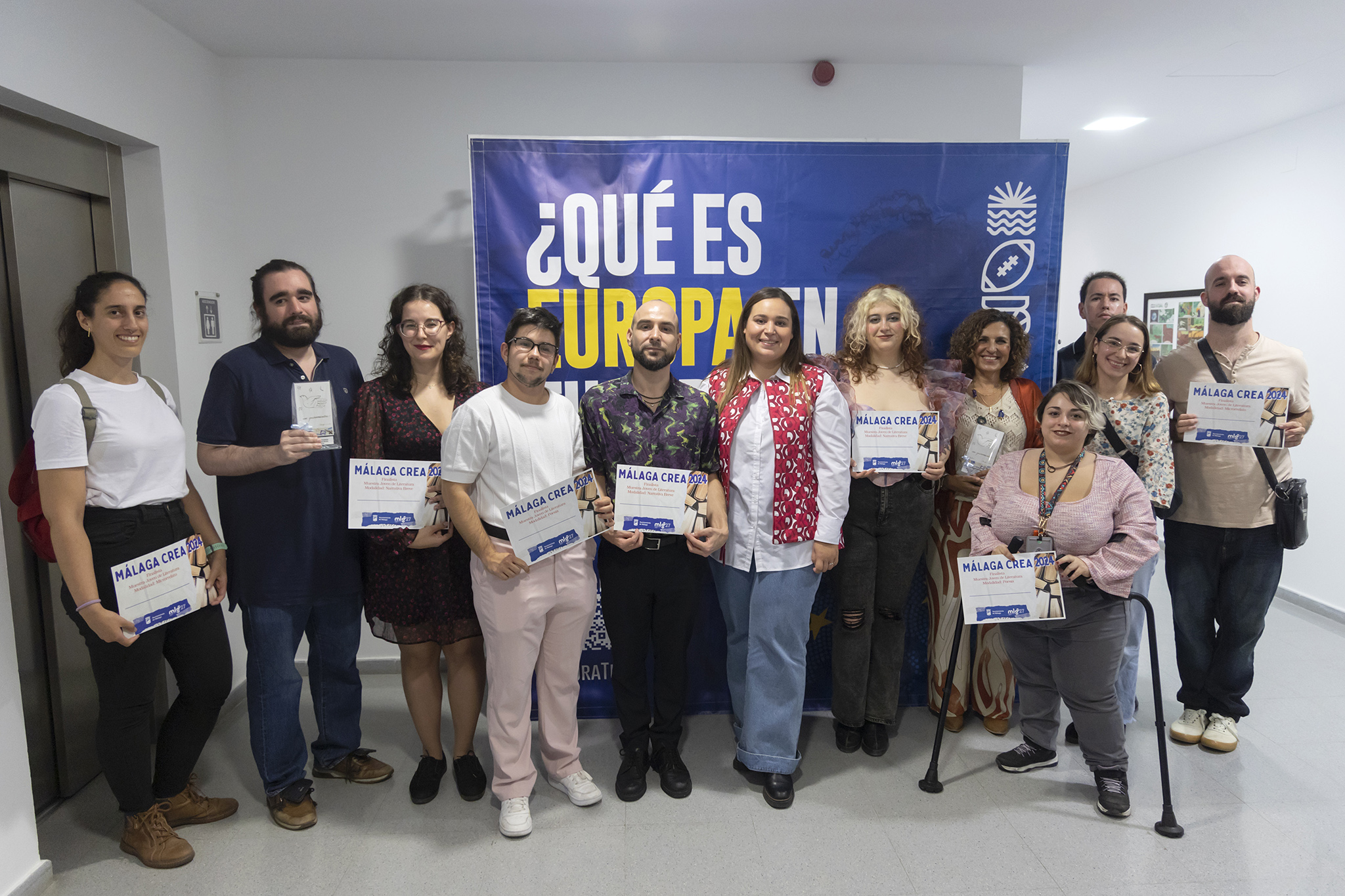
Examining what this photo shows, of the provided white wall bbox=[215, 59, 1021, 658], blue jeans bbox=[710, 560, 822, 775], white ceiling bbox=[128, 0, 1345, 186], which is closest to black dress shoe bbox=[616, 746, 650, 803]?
blue jeans bbox=[710, 560, 822, 775]

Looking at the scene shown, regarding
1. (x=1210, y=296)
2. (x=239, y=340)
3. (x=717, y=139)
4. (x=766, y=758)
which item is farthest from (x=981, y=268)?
(x=239, y=340)

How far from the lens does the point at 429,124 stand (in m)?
3.47

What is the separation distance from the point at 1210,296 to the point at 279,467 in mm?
3392

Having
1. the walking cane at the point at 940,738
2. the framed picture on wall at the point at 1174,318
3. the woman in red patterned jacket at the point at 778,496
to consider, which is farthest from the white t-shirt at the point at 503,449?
the framed picture on wall at the point at 1174,318

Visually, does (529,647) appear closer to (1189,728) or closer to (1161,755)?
(1161,755)

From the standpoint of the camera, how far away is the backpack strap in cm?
202

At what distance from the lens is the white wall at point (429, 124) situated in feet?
11.2

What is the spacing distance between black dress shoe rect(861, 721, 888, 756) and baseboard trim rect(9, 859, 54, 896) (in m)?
2.68

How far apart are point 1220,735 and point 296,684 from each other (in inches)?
135

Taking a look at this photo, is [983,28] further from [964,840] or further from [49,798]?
[49,798]

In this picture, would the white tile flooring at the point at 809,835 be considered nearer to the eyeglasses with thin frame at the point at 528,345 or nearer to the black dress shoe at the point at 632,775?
the black dress shoe at the point at 632,775

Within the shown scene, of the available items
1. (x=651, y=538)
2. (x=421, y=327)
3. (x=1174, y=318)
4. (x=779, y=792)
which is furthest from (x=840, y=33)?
(x=1174, y=318)

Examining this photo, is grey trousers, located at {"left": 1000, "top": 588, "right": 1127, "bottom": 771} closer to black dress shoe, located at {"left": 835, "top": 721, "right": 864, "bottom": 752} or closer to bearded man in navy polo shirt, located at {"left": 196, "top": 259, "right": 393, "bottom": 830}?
black dress shoe, located at {"left": 835, "top": 721, "right": 864, "bottom": 752}

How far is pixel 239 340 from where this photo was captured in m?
3.49
